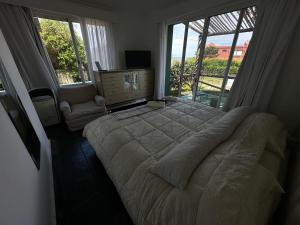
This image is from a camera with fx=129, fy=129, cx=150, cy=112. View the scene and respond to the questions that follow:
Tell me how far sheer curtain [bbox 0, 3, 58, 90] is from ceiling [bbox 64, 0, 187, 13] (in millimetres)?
981

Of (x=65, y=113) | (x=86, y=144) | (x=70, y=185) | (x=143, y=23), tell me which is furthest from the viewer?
(x=143, y=23)

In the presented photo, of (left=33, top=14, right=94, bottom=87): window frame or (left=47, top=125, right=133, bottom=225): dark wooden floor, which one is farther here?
(left=33, top=14, right=94, bottom=87): window frame

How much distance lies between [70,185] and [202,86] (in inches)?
122

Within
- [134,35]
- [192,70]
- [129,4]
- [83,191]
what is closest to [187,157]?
[83,191]

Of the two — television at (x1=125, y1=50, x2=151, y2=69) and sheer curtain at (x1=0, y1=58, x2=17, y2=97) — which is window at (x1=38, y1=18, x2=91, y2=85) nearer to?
television at (x1=125, y1=50, x2=151, y2=69)

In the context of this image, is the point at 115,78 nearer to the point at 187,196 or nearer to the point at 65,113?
the point at 65,113

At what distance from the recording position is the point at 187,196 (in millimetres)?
754

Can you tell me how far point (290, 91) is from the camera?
1854 millimetres

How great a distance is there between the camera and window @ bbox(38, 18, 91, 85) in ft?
9.02

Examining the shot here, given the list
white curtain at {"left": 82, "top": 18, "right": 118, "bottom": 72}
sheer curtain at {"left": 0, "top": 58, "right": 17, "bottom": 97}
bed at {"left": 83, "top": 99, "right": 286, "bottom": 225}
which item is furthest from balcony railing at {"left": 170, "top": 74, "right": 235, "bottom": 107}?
sheer curtain at {"left": 0, "top": 58, "right": 17, "bottom": 97}

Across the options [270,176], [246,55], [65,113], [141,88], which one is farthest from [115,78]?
[270,176]

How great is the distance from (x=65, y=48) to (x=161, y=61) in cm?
234

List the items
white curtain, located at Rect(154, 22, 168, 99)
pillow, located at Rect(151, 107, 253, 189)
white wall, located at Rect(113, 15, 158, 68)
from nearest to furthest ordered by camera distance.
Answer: pillow, located at Rect(151, 107, 253, 189), white curtain, located at Rect(154, 22, 168, 99), white wall, located at Rect(113, 15, 158, 68)

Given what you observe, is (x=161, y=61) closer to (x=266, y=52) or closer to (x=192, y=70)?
(x=192, y=70)
